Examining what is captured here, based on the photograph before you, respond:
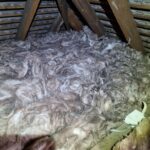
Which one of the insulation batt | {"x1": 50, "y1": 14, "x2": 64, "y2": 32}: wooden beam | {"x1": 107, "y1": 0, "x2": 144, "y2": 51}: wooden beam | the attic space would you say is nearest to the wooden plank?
the attic space

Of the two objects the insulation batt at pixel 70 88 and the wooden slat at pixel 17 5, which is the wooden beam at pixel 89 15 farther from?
the wooden slat at pixel 17 5

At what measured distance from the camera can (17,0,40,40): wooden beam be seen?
2.91m

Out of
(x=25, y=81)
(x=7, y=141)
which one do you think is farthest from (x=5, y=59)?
(x=7, y=141)

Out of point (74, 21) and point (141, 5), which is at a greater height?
point (141, 5)

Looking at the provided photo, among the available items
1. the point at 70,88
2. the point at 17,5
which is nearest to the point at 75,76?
the point at 70,88

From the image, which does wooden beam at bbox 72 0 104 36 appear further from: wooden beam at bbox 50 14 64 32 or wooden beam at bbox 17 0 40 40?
wooden beam at bbox 50 14 64 32

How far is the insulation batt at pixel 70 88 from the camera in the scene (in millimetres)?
1938

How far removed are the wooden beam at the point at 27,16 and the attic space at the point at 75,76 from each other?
14 millimetres

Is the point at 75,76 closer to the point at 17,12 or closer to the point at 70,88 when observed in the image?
the point at 70,88

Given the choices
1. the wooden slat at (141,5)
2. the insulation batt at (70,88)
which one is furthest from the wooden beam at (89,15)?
the wooden slat at (141,5)

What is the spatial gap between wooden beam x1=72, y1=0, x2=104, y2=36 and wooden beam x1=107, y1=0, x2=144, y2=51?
22.2 inches

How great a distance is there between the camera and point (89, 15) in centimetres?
315

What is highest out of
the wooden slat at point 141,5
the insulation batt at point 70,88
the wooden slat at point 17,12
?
the wooden slat at point 141,5

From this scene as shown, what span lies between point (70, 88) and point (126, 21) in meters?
1.16
